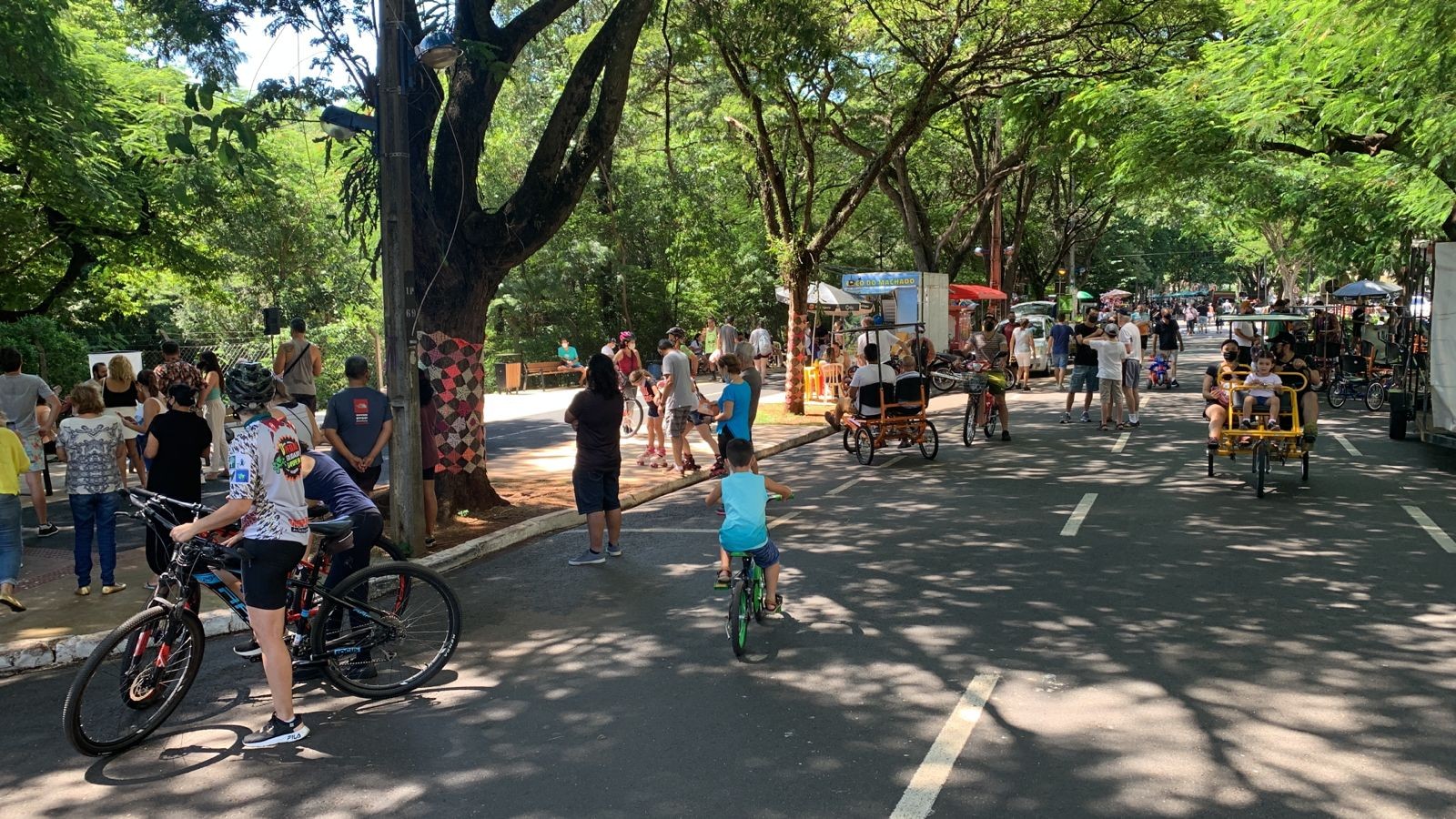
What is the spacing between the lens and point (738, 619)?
612cm

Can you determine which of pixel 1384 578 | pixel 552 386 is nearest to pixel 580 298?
pixel 552 386

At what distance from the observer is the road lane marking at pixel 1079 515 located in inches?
370

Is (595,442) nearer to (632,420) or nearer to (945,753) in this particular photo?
(945,753)

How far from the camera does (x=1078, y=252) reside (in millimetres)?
59500

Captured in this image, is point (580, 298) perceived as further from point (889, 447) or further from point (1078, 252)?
point (1078, 252)

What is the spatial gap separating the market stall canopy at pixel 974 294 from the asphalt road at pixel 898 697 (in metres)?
24.0

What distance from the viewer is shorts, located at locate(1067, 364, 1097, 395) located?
17938 millimetres

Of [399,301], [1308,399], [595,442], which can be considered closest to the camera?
[595,442]

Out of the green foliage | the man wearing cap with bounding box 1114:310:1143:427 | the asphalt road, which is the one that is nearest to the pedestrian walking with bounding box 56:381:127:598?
the asphalt road

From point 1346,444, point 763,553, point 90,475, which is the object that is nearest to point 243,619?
point 763,553

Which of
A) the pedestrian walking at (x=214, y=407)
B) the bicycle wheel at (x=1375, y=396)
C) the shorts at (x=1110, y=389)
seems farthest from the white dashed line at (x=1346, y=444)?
the pedestrian walking at (x=214, y=407)

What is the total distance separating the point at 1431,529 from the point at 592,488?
23.8 ft

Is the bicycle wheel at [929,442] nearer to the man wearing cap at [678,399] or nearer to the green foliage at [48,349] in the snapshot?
the man wearing cap at [678,399]

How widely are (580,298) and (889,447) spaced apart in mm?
22225
